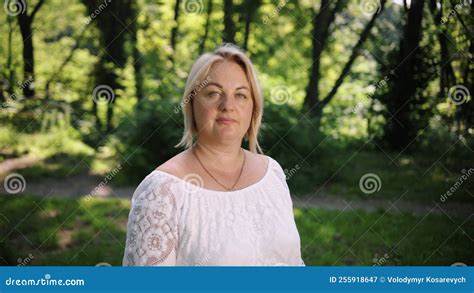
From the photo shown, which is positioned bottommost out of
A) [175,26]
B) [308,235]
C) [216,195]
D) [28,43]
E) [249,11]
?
[28,43]

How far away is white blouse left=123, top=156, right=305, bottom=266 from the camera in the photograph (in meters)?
1.74

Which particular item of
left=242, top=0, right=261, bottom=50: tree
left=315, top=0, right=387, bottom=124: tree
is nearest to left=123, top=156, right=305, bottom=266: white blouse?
left=315, top=0, right=387, bottom=124: tree

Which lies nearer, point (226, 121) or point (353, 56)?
point (226, 121)

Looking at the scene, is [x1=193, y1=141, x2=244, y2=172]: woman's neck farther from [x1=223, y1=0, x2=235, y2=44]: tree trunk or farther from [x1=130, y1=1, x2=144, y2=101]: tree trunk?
[x1=223, y1=0, x2=235, y2=44]: tree trunk

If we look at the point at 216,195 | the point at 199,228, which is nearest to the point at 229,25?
the point at 216,195

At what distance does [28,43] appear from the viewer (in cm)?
704

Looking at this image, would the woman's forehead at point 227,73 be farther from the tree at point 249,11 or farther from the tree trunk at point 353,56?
the tree at point 249,11

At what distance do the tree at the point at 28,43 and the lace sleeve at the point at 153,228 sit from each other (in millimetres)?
5497

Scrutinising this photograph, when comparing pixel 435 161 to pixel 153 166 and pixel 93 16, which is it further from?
pixel 93 16

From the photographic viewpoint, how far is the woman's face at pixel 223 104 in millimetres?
1912

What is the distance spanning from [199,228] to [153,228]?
16 cm

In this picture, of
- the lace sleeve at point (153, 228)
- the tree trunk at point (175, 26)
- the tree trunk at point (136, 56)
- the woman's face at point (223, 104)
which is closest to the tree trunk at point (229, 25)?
the tree trunk at point (175, 26)

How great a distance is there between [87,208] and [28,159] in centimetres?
153

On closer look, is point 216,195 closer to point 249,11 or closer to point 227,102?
point 227,102
